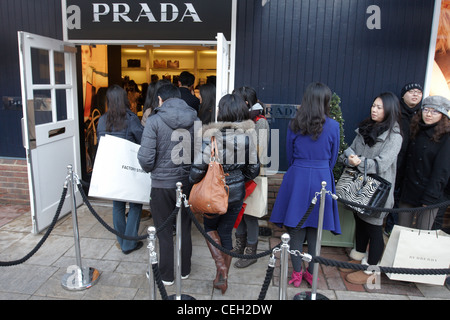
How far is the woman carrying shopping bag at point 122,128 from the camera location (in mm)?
3475

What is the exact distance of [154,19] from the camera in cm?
431

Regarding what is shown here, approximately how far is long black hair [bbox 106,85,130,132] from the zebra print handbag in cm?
220

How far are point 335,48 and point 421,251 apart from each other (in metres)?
2.44

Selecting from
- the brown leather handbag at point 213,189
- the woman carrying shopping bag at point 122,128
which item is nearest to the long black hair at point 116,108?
the woman carrying shopping bag at point 122,128

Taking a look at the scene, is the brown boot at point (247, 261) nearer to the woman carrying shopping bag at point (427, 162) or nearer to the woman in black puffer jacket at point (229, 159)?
the woman in black puffer jacket at point (229, 159)

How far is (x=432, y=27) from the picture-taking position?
4.17 metres

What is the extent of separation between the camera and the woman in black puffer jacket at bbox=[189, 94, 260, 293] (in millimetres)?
2705

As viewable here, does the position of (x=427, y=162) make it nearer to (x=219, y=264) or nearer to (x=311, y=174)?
(x=311, y=174)

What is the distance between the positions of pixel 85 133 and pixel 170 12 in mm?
2083

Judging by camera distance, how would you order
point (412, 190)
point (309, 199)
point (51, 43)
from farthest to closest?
point (51, 43) < point (412, 190) < point (309, 199)

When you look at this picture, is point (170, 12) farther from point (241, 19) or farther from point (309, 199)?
point (309, 199)

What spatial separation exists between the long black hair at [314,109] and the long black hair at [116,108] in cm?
171

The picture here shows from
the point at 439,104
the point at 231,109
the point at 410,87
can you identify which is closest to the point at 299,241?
the point at 231,109
